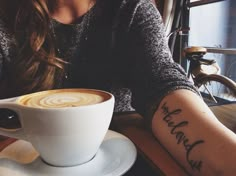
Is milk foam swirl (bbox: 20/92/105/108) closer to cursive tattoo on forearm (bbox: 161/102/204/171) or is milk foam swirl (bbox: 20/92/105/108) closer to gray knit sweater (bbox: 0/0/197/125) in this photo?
cursive tattoo on forearm (bbox: 161/102/204/171)

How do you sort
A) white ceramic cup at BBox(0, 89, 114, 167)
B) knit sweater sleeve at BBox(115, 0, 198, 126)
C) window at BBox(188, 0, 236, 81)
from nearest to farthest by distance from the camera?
1. white ceramic cup at BBox(0, 89, 114, 167)
2. knit sweater sleeve at BBox(115, 0, 198, 126)
3. window at BBox(188, 0, 236, 81)

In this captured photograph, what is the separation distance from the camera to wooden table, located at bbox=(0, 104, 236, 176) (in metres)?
0.34

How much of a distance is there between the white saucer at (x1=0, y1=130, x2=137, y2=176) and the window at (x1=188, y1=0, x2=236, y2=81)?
5.71ft

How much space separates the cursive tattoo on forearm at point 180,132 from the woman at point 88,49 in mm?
58

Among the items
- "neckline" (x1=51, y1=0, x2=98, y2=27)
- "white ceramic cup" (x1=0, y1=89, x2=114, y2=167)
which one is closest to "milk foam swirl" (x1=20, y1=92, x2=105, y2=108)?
"white ceramic cup" (x1=0, y1=89, x2=114, y2=167)

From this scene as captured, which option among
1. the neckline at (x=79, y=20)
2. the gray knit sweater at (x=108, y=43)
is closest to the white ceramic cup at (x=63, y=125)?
the gray knit sweater at (x=108, y=43)

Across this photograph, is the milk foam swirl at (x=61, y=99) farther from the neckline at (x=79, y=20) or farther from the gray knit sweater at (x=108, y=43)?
the neckline at (x=79, y=20)

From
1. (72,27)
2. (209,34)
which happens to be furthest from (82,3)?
(209,34)

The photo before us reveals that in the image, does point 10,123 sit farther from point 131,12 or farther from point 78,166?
point 131,12

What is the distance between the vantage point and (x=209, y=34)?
7.11ft

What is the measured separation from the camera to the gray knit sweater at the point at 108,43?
66 centimetres

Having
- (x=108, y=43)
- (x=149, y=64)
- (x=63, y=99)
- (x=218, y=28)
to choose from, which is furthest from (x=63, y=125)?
(x=218, y=28)

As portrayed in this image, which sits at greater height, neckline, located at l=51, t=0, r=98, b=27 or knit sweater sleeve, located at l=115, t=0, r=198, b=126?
neckline, located at l=51, t=0, r=98, b=27

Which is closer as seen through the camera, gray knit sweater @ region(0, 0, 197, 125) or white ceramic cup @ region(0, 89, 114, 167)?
white ceramic cup @ region(0, 89, 114, 167)
